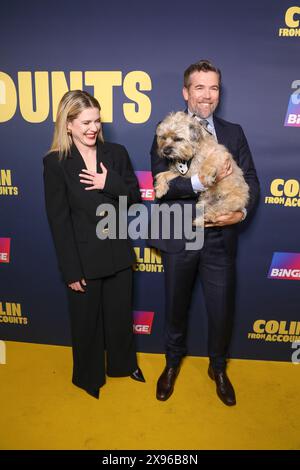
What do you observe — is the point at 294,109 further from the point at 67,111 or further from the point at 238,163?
the point at 67,111

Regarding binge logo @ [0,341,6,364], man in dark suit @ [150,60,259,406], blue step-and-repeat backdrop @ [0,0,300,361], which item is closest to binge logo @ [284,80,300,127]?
blue step-and-repeat backdrop @ [0,0,300,361]

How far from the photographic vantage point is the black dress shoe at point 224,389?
8.72 feet

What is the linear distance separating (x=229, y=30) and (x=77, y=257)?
1.95m

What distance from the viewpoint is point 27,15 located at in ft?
8.72

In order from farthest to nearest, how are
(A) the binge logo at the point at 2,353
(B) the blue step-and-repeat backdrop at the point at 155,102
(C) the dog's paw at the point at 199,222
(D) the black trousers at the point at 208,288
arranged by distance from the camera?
(A) the binge logo at the point at 2,353
(B) the blue step-and-repeat backdrop at the point at 155,102
(D) the black trousers at the point at 208,288
(C) the dog's paw at the point at 199,222

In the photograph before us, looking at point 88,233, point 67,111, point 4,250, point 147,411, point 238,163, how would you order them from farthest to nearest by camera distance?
point 4,250 → point 147,411 → point 238,163 → point 88,233 → point 67,111

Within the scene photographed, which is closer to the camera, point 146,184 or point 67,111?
point 67,111

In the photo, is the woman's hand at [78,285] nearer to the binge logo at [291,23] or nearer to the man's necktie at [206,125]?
the man's necktie at [206,125]

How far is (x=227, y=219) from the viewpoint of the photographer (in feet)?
7.64

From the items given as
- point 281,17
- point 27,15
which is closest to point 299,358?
point 281,17

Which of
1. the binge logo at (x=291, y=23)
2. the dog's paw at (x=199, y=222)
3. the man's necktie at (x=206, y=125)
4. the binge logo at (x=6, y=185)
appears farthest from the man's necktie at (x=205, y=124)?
the binge logo at (x=6, y=185)

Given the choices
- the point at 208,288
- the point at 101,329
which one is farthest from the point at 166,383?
the point at 208,288

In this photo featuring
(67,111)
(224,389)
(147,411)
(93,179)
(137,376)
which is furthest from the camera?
(137,376)

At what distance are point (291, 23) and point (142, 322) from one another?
2.64 m
